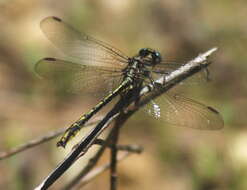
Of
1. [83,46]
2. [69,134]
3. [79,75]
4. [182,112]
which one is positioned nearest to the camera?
[69,134]

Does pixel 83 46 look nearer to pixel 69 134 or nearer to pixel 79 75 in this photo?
pixel 79 75

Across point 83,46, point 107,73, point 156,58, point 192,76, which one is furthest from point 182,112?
point 83,46

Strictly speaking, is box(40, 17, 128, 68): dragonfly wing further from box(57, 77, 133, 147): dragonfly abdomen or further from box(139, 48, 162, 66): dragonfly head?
box(57, 77, 133, 147): dragonfly abdomen

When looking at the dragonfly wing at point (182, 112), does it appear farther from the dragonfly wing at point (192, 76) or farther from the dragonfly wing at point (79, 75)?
the dragonfly wing at point (79, 75)

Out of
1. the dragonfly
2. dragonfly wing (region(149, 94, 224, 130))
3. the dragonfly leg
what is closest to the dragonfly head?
the dragonfly

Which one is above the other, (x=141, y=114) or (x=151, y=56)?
(x=151, y=56)

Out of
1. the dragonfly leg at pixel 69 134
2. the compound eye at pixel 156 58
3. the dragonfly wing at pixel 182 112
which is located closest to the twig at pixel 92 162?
the dragonfly leg at pixel 69 134
